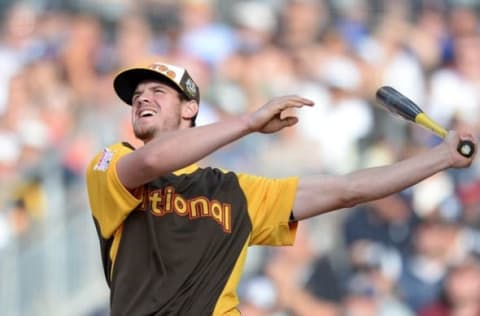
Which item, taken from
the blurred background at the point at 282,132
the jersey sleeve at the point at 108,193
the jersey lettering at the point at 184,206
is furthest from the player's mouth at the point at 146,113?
the blurred background at the point at 282,132

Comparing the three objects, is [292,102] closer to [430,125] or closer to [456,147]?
[430,125]

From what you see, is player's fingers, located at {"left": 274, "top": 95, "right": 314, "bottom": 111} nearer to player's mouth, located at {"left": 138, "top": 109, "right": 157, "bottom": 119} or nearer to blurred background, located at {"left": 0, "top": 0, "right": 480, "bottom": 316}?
player's mouth, located at {"left": 138, "top": 109, "right": 157, "bottom": 119}

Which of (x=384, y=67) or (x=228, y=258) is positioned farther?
(x=384, y=67)

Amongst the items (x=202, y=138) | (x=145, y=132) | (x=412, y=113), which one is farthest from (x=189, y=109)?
(x=412, y=113)

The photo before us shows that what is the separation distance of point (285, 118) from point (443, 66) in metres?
7.45

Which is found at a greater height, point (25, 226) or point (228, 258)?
point (25, 226)

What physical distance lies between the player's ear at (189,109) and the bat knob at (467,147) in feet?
4.20

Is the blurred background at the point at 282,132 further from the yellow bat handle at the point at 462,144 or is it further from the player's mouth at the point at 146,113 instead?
the yellow bat handle at the point at 462,144

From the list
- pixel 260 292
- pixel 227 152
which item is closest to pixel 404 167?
pixel 260 292

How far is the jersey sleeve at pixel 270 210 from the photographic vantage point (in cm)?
517

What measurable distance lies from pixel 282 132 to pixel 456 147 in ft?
21.2

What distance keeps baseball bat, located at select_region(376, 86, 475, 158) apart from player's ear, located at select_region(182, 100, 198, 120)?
2.90ft

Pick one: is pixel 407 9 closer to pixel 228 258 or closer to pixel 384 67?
pixel 384 67

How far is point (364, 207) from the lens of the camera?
1082 cm
